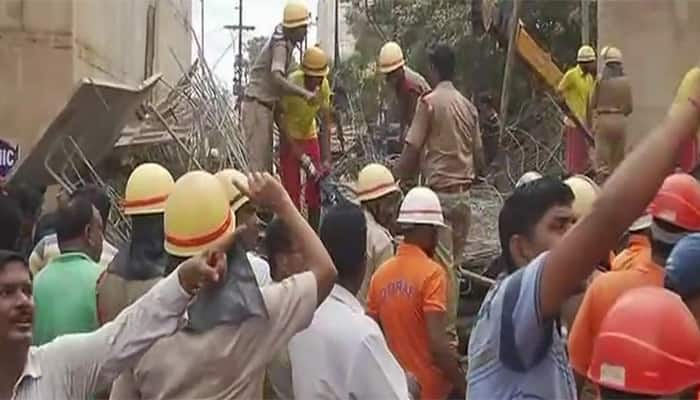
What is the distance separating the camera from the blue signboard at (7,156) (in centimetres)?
1323

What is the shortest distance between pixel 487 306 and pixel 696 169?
3652 mm

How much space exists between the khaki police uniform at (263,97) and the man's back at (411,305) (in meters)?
4.88

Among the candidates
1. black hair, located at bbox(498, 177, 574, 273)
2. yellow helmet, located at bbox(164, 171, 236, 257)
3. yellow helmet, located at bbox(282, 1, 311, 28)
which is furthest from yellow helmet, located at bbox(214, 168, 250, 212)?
yellow helmet, located at bbox(282, 1, 311, 28)

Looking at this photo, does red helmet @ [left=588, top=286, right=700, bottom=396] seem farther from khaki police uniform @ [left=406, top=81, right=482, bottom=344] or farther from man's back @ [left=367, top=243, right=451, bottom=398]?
khaki police uniform @ [left=406, top=81, right=482, bottom=344]

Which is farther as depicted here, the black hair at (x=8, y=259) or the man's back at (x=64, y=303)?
the man's back at (x=64, y=303)

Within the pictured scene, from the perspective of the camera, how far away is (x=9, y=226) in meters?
6.89

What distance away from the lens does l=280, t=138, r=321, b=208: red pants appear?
12273 millimetres

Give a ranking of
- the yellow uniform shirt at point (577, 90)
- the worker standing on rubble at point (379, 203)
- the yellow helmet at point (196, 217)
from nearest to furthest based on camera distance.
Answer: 1. the yellow helmet at point (196, 217)
2. the worker standing on rubble at point (379, 203)
3. the yellow uniform shirt at point (577, 90)

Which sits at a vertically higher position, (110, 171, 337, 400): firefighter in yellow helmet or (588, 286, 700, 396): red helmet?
(588, 286, 700, 396): red helmet

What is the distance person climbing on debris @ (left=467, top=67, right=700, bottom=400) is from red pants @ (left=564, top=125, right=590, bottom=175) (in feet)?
27.4

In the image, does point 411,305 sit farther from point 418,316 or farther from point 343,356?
point 343,356

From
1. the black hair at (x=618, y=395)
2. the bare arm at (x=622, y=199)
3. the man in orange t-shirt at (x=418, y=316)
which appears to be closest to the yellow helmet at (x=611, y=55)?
the man in orange t-shirt at (x=418, y=316)

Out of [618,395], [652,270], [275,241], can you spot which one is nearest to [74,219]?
[275,241]

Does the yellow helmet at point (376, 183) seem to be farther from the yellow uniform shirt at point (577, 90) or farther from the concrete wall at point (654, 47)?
the yellow uniform shirt at point (577, 90)
